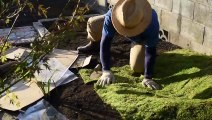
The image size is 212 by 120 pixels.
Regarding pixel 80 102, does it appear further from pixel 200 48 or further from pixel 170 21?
pixel 170 21

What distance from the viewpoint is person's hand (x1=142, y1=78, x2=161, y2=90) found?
429 centimetres

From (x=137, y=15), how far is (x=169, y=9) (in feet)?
5.50

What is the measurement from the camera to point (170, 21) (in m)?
5.82

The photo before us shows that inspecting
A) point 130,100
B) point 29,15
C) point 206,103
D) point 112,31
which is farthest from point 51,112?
point 29,15

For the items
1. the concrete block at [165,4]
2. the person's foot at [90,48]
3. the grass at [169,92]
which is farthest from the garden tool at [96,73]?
the concrete block at [165,4]

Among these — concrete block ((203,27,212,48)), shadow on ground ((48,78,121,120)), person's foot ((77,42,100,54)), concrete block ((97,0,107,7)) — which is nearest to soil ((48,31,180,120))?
shadow on ground ((48,78,121,120))

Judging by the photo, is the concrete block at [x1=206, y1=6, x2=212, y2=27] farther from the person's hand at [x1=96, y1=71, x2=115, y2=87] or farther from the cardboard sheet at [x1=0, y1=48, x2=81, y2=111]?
the cardboard sheet at [x1=0, y1=48, x2=81, y2=111]

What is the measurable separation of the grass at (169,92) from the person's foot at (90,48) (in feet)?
2.48

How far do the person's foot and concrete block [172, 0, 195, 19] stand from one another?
1.30 meters

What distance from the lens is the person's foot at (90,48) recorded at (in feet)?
18.4

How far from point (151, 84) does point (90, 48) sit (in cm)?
→ 158

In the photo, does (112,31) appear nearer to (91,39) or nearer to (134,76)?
(134,76)

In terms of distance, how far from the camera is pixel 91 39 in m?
5.62

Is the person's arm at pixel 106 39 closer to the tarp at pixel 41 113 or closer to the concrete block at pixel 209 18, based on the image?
the tarp at pixel 41 113
